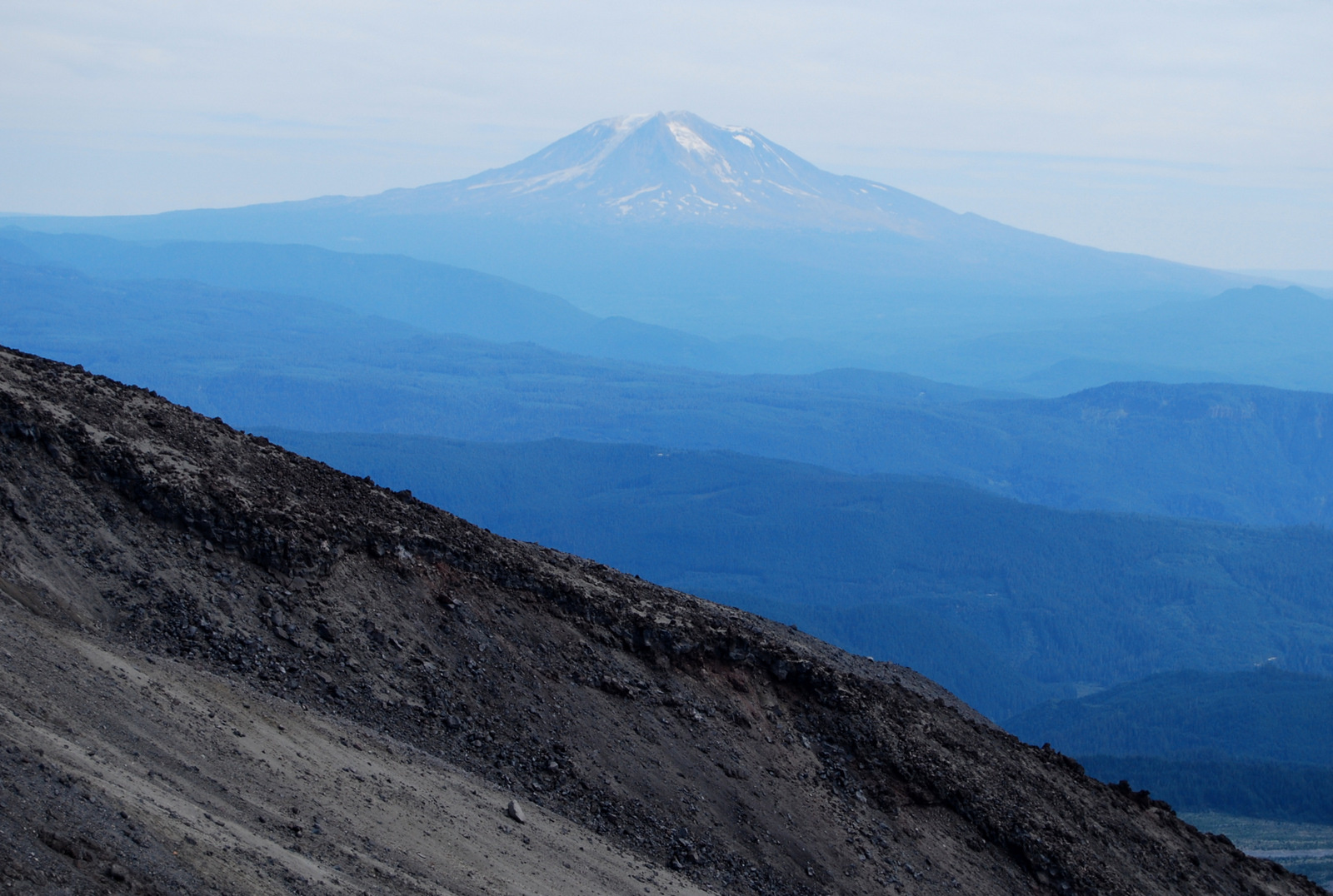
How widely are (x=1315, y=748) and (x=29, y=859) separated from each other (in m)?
66.7

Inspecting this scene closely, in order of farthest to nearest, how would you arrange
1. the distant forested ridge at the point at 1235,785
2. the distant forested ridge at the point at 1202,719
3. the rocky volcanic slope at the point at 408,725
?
the distant forested ridge at the point at 1202,719, the distant forested ridge at the point at 1235,785, the rocky volcanic slope at the point at 408,725

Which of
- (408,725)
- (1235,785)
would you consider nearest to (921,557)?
(1235,785)

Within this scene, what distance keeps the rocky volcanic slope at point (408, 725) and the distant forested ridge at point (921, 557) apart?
214 ft

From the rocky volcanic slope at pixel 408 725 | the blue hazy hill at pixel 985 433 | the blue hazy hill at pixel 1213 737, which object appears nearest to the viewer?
the rocky volcanic slope at pixel 408 725

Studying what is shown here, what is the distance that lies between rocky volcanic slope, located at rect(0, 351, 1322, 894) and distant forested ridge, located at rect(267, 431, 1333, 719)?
→ 6523 cm

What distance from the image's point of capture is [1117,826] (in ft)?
58.6

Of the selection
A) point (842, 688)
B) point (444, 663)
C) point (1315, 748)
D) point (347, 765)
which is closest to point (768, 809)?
point (842, 688)

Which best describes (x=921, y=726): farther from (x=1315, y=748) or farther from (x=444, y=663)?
(x=1315, y=748)

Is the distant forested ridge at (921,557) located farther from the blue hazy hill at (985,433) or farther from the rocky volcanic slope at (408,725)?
the rocky volcanic slope at (408,725)

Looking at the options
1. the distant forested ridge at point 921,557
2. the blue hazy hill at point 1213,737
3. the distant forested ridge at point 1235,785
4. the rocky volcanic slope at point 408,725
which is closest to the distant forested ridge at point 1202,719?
the blue hazy hill at point 1213,737

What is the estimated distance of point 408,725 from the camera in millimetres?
13922

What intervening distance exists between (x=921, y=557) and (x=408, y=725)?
105098 millimetres

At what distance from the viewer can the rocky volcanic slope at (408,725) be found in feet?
34.8

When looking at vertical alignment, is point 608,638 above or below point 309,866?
above
